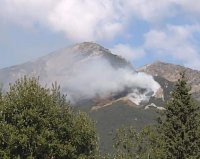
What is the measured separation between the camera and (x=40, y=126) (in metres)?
39.9

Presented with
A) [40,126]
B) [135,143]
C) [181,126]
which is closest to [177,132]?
[181,126]

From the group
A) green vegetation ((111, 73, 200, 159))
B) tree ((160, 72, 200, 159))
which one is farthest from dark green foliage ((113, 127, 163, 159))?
tree ((160, 72, 200, 159))

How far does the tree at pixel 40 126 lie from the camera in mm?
38875

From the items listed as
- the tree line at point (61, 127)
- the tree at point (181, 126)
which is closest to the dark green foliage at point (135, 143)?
the tree line at point (61, 127)

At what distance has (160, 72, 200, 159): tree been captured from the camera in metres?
48.9

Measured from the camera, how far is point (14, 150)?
38.9 meters

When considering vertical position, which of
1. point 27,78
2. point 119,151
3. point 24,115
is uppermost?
point 27,78

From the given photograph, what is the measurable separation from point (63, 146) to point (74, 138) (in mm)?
2247

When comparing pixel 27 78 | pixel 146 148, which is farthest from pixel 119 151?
pixel 27 78

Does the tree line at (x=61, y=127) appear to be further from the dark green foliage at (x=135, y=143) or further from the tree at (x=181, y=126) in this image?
the dark green foliage at (x=135, y=143)

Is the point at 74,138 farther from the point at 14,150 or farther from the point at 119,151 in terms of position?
the point at 119,151

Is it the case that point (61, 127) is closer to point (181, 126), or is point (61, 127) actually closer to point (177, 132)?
point (177, 132)

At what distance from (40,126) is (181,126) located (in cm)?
1862

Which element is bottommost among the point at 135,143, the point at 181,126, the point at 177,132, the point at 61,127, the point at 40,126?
the point at 135,143
